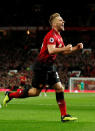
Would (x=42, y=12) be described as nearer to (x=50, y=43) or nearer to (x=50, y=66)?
(x=50, y=66)

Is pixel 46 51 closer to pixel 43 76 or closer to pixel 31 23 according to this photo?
pixel 43 76

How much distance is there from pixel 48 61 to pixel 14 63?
1251 inches

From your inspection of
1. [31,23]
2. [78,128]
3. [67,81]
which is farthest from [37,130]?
[31,23]

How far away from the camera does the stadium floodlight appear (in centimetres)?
3095

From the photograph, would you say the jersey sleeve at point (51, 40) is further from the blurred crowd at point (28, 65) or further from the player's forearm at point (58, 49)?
the blurred crowd at point (28, 65)

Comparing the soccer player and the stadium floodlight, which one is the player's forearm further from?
the stadium floodlight

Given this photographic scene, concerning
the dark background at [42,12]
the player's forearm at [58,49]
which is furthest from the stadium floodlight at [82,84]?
the player's forearm at [58,49]

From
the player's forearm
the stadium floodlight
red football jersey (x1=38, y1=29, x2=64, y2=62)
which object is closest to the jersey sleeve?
red football jersey (x1=38, y1=29, x2=64, y2=62)

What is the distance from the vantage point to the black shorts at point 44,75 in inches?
332

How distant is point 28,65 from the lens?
39.7 meters

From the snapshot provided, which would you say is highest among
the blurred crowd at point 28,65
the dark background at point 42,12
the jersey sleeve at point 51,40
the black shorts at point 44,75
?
the dark background at point 42,12

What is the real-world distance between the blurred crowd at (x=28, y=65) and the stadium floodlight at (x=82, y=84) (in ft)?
6.06

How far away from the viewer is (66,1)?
43.4 meters

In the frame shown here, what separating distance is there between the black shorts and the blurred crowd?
81.3ft
